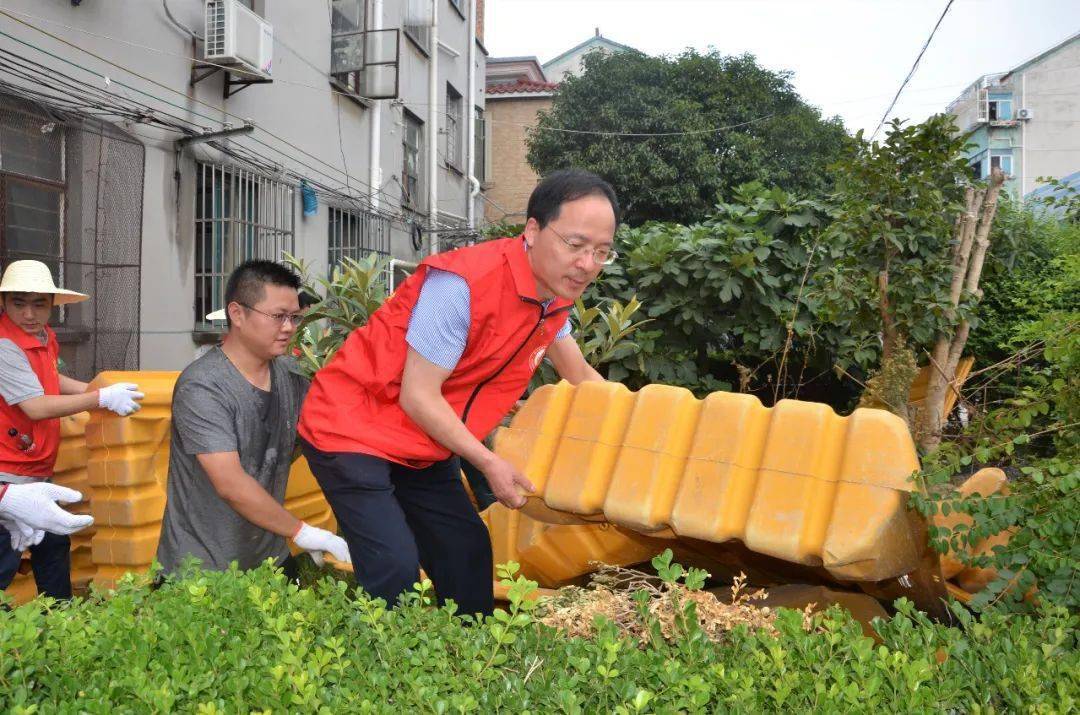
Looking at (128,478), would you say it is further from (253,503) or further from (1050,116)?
(1050,116)

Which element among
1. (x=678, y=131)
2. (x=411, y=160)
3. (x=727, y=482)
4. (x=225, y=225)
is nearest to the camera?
(x=727, y=482)

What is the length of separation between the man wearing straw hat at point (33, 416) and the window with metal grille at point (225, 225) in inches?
194

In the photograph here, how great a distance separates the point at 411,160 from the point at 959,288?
12668 mm

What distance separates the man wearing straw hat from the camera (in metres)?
3.56

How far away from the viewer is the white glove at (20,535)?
3582 millimetres

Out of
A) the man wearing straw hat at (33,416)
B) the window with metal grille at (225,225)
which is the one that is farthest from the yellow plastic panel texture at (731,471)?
the window with metal grille at (225,225)

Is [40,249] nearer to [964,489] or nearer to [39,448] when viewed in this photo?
[39,448]

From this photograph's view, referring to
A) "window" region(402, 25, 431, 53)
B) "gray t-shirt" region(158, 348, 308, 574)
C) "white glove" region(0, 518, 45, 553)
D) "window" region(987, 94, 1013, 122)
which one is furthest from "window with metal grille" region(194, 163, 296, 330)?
"window" region(987, 94, 1013, 122)

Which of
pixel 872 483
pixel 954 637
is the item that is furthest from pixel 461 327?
pixel 954 637

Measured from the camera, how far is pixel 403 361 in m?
2.75

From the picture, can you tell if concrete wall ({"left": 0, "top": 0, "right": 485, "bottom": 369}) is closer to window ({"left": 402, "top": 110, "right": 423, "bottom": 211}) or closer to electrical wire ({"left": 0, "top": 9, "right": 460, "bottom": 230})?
electrical wire ({"left": 0, "top": 9, "right": 460, "bottom": 230})

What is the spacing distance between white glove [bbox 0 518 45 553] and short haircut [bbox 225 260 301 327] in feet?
4.04

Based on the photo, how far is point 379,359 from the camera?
277 centimetres

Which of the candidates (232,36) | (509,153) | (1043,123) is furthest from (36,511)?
(1043,123)
